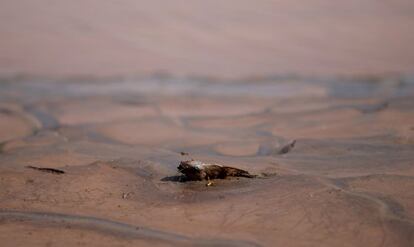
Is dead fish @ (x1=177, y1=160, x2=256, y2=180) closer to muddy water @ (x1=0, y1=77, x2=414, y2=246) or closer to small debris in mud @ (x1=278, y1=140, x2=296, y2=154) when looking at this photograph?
A: muddy water @ (x1=0, y1=77, x2=414, y2=246)

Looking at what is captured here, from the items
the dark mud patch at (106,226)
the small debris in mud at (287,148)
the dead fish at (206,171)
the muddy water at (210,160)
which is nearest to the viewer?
the dark mud patch at (106,226)

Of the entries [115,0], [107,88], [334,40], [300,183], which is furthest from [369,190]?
[115,0]

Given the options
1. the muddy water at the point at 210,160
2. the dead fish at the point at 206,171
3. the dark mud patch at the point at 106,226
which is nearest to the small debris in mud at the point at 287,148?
the muddy water at the point at 210,160

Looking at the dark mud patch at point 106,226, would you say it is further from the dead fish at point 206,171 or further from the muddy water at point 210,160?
the dead fish at point 206,171

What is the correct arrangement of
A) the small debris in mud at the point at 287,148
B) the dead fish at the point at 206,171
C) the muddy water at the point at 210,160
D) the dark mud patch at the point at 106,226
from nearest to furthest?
the dark mud patch at the point at 106,226 → the muddy water at the point at 210,160 → the dead fish at the point at 206,171 → the small debris in mud at the point at 287,148

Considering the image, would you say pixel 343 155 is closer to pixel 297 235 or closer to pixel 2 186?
pixel 297 235

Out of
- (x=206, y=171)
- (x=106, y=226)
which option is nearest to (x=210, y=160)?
(x=206, y=171)

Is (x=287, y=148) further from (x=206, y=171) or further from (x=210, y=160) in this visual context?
(x=206, y=171)
